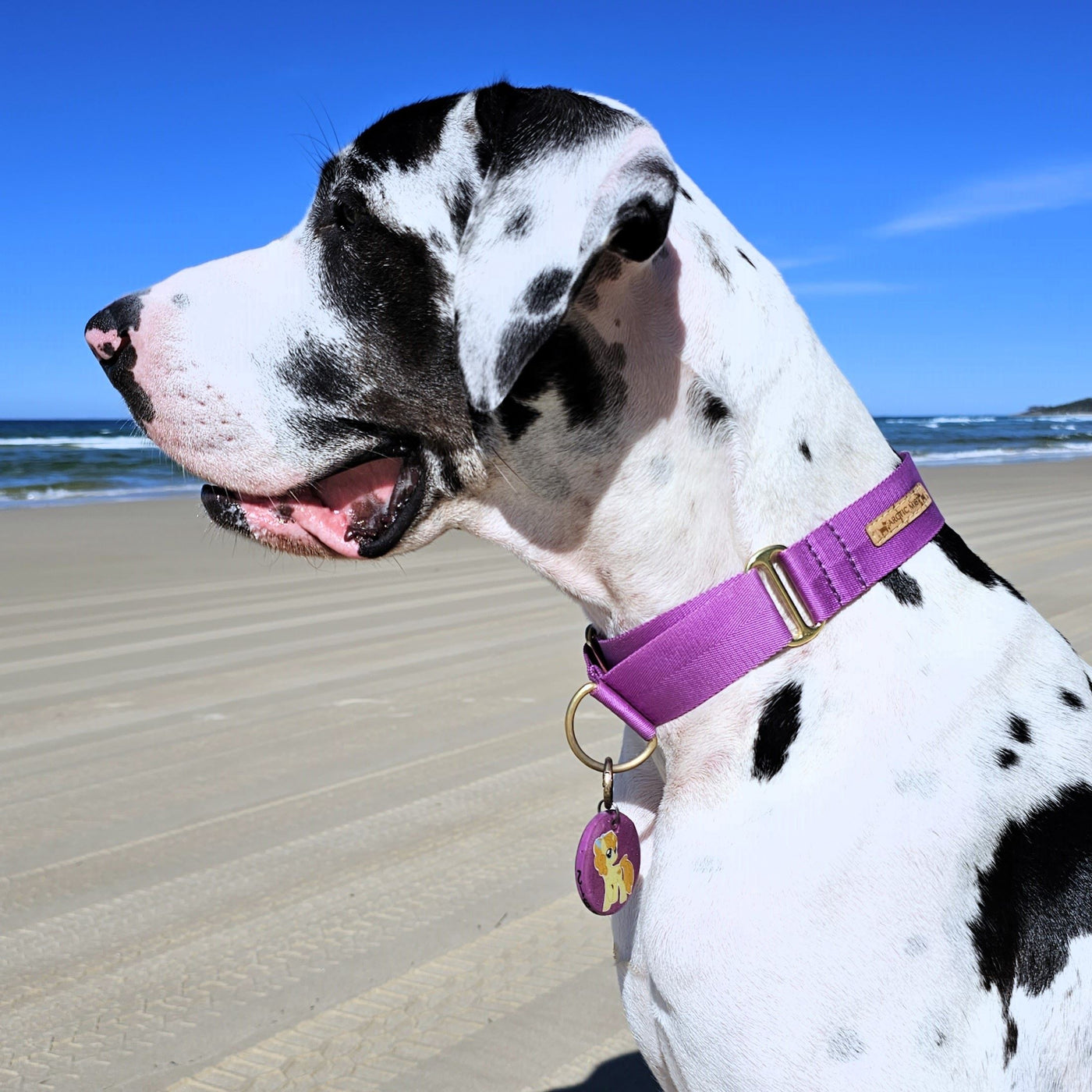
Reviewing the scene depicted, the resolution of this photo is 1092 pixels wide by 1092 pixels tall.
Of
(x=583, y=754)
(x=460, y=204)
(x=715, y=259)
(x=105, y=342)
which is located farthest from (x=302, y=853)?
(x=715, y=259)

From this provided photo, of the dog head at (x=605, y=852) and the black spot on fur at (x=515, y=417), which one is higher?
the black spot on fur at (x=515, y=417)

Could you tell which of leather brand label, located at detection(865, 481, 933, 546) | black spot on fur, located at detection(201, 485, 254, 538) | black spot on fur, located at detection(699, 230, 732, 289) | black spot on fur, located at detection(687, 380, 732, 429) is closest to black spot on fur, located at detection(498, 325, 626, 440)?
black spot on fur, located at detection(687, 380, 732, 429)

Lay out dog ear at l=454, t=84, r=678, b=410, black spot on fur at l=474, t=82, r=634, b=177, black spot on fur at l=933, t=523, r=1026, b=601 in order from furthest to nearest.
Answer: black spot on fur at l=933, t=523, r=1026, b=601, black spot on fur at l=474, t=82, r=634, b=177, dog ear at l=454, t=84, r=678, b=410

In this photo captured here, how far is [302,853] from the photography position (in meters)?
3.62

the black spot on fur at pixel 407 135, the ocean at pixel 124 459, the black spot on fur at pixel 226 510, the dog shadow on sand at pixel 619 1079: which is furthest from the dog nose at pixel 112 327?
the dog shadow on sand at pixel 619 1079

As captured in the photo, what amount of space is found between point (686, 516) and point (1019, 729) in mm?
615

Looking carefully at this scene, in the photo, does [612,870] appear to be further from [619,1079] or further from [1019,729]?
[619,1079]

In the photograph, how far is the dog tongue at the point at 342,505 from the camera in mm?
2094

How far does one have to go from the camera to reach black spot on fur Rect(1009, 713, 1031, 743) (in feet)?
5.89

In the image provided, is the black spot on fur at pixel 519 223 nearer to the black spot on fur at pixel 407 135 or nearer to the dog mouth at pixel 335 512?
the black spot on fur at pixel 407 135

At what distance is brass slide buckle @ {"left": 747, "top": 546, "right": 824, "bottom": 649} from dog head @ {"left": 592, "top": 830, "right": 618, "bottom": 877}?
478 mm

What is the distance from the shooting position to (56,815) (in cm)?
390

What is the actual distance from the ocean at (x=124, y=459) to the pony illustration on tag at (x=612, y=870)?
105 cm

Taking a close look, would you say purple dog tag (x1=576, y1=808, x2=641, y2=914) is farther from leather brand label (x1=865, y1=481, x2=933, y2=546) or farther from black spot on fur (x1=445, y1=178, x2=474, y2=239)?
black spot on fur (x1=445, y1=178, x2=474, y2=239)
